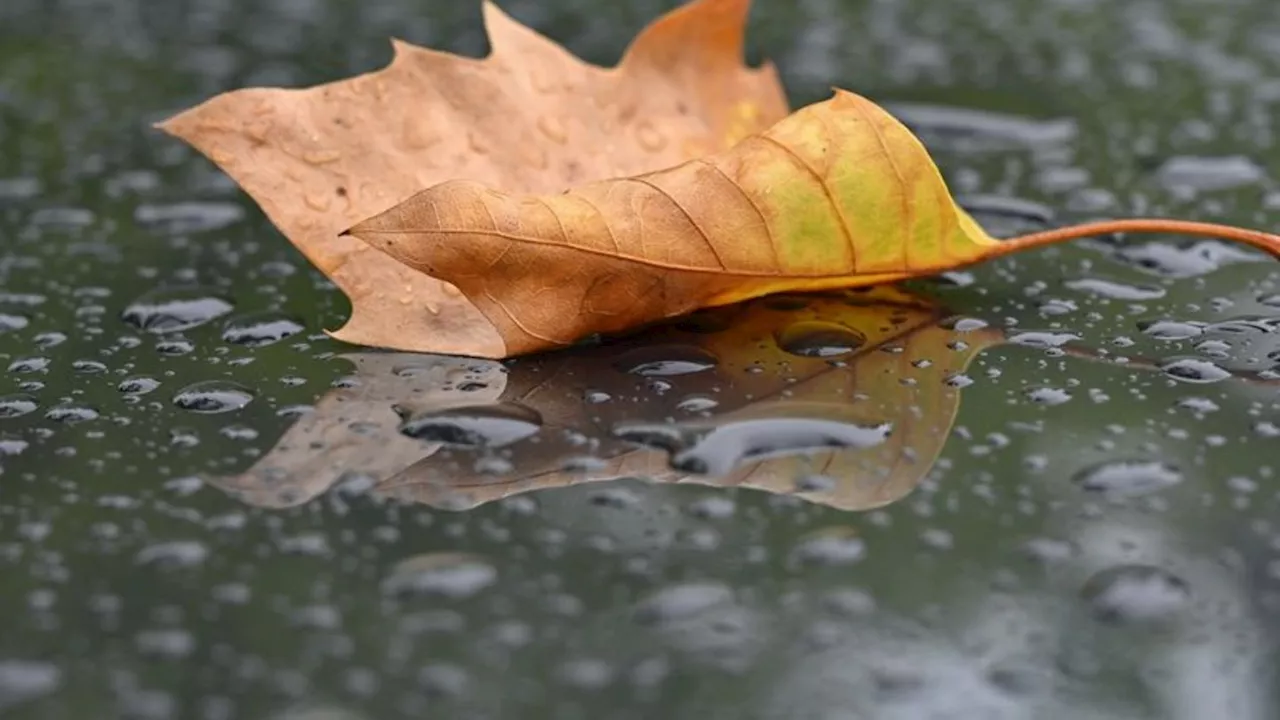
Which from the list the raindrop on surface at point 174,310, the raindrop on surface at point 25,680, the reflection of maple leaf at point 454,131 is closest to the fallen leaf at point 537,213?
the reflection of maple leaf at point 454,131

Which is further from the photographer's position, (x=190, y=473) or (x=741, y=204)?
(x=741, y=204)

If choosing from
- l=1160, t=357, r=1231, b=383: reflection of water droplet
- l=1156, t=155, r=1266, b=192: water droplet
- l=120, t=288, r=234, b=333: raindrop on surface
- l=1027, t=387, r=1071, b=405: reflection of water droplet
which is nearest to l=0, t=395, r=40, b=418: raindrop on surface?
l=120, t=288, r=234, b=333: raindrop on surface

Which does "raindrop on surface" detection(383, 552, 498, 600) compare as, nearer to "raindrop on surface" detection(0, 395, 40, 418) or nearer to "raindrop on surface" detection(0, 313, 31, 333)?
"raindrop on surface" detection(0, 395, 40, 418)

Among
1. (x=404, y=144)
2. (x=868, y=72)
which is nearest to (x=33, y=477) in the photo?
(x=404, y=144)

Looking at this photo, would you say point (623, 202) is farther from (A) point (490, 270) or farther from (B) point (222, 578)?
(B) point (222, 578)

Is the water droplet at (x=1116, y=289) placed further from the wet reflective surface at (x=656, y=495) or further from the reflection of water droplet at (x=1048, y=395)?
the reflection of water droplet at (x=1048, y=395)

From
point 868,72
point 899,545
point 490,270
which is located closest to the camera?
point 899,545

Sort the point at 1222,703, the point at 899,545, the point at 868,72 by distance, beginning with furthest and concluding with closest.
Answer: the point at 868,72 < the point at 899,545 < the point at 1222,703
